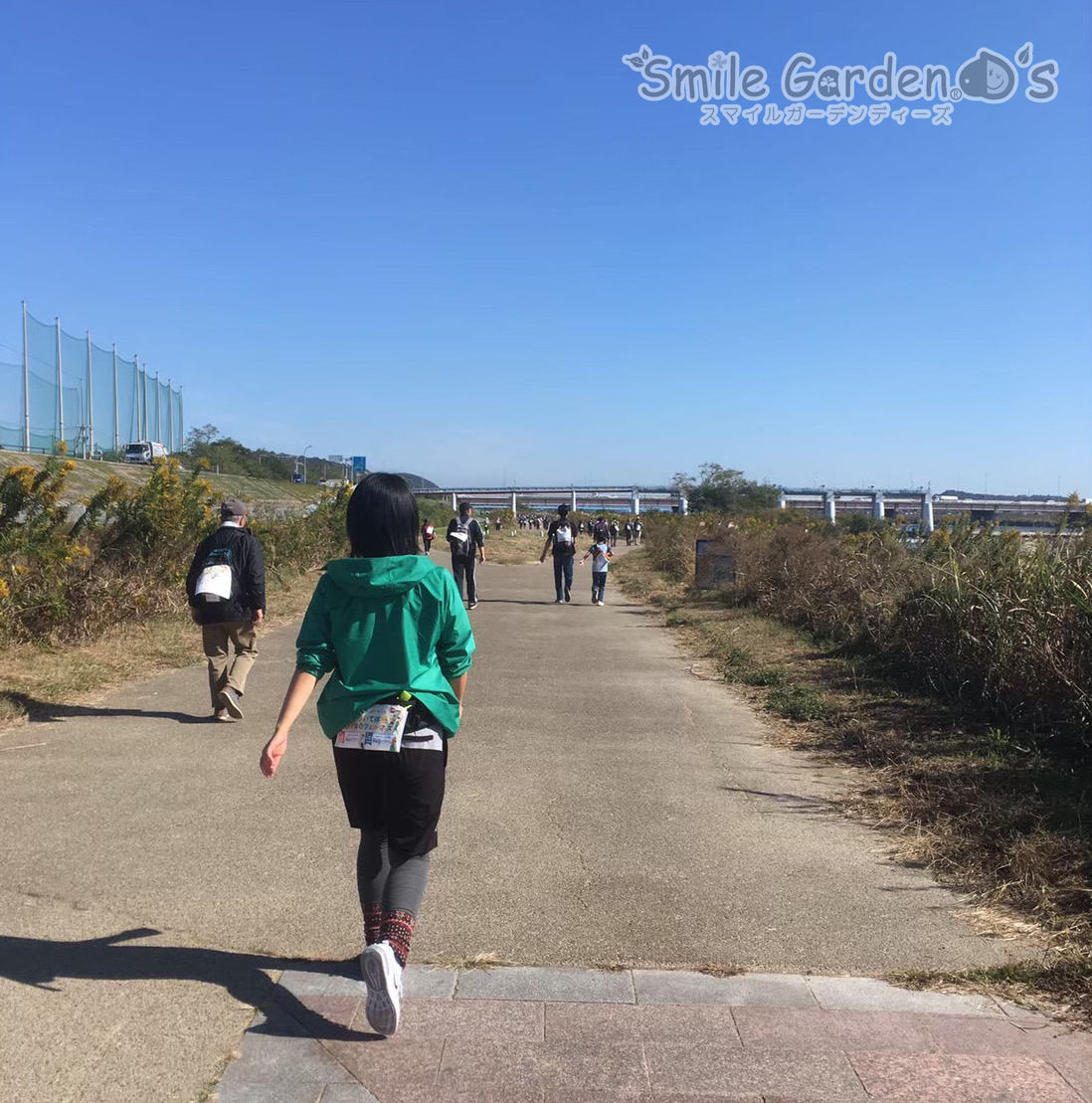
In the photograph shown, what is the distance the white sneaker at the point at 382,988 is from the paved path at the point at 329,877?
0.46 meters

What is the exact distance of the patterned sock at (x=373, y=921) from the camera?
3.05 meters

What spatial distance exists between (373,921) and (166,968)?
30.9 inches

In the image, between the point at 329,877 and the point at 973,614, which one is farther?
the point at 973,614

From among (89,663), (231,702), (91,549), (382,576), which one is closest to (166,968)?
(382,576)

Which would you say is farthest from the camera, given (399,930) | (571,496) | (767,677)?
(571,496)

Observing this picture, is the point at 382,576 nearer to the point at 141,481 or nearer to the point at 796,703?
the point at 796,703

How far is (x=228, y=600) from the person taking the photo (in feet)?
21.8

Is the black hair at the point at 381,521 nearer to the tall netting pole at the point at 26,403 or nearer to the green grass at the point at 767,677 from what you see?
the green grass at the point at 767,677

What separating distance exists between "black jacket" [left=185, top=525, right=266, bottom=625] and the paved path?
0.79 m

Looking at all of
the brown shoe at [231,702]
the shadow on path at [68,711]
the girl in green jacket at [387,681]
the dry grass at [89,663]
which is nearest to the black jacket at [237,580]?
the brown shoe at [231,702]

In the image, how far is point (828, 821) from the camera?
4969mm

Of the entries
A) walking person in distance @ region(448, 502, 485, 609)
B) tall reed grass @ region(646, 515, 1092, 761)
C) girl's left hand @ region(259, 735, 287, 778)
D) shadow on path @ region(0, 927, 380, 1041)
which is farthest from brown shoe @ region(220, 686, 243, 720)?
walking person in distance @ region(448, 502, 485, 609)

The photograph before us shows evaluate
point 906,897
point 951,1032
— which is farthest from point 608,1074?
point 906,897

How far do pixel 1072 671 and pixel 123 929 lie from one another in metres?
5.43
